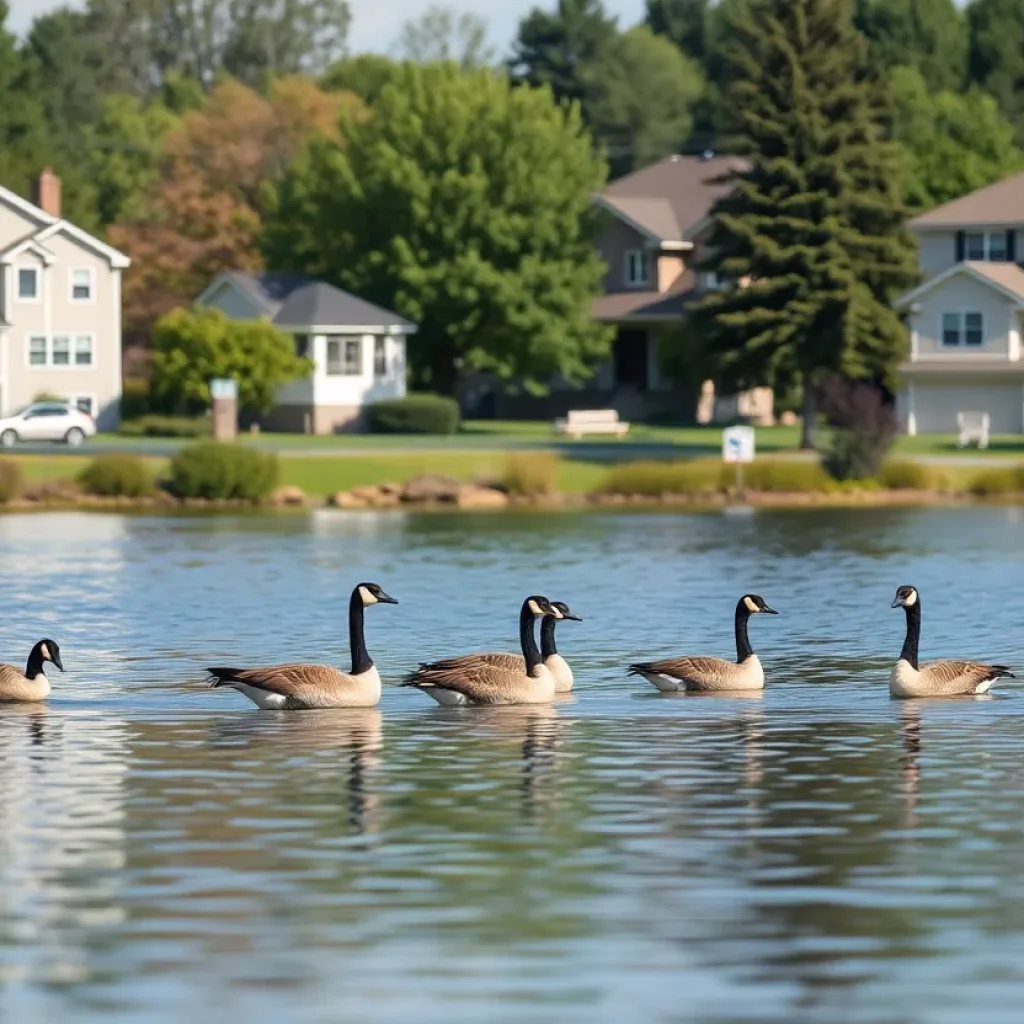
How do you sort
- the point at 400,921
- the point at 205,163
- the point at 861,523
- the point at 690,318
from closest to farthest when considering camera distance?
the point at 400,921 < the point at 861,523 < the point at 690,318 < the point at 205,163

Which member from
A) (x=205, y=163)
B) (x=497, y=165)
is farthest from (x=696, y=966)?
(x=205, y=163)

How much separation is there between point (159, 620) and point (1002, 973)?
25.4 m

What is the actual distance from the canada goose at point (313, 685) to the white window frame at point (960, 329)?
74934 mm

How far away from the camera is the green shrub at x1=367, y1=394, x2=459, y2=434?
97.8m

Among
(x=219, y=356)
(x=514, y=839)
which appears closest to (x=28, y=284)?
(x=219, y=356)

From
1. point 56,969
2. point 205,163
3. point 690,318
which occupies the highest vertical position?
point 205,163

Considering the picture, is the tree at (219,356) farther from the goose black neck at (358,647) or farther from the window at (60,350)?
the goose black neck at (358,647)

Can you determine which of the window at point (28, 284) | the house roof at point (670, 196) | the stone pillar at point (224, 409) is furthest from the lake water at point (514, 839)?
the house roof at point (670, 196)

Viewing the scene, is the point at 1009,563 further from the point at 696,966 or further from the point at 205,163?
the point at 205,163

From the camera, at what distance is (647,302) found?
11075 cm

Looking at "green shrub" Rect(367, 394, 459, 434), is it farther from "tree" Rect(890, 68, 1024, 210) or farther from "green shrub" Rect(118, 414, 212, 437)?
"tree" Rect(890, 68, 1024, 210)

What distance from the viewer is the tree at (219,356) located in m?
95.6

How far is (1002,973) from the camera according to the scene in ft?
46.2

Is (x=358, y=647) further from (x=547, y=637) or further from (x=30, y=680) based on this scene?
(x=30, y=680)
